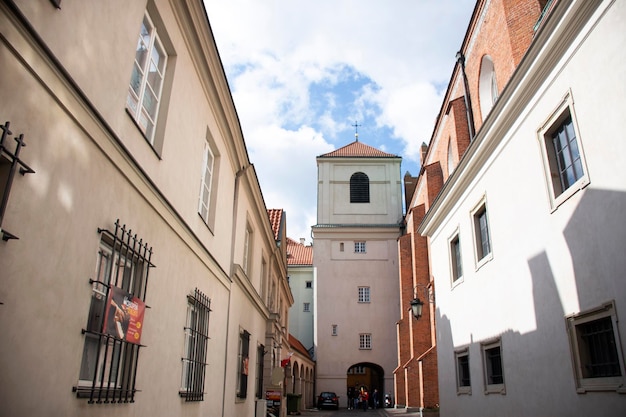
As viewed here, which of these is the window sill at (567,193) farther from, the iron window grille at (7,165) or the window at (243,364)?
the window at (243,364)

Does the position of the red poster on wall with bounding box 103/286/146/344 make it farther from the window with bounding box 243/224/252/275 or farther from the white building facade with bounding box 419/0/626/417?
the window with bounding box 243/224/252/275

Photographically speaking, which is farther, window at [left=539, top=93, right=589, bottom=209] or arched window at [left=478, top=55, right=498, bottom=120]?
arched window at [left=478, top=55, right=498, bottom=120]

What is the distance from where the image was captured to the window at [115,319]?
16.2ft

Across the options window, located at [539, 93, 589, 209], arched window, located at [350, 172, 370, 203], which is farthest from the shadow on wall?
arched window, located at [350, 172, 370, 203]

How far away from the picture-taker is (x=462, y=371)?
1356cm

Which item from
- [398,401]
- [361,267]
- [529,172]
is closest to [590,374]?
[529,172]

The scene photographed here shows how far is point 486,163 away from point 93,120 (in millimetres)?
9256

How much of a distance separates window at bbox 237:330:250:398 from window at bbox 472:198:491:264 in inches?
254

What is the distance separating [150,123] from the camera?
6836mm

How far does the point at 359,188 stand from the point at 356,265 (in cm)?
658

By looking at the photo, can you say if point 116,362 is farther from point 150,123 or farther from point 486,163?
point 486,163

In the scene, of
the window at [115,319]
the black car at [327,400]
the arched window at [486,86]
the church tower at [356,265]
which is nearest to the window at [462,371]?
the arched window at [486,86]

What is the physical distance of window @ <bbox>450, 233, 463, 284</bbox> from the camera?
47.4 ft

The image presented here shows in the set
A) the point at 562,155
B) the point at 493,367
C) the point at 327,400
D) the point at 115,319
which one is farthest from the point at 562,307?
the point at 327,400
